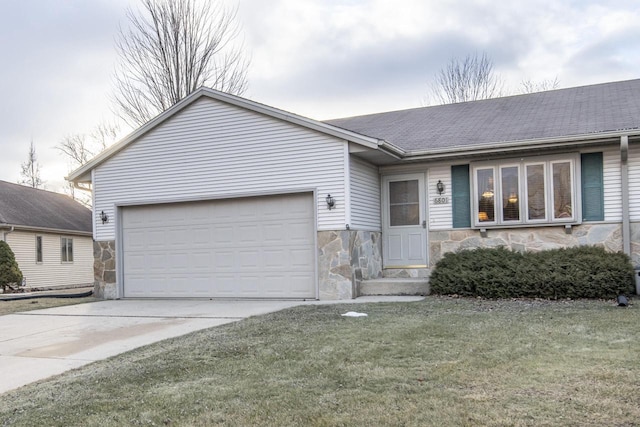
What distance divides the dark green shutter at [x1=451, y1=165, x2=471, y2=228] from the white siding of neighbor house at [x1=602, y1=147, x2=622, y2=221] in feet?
8.11

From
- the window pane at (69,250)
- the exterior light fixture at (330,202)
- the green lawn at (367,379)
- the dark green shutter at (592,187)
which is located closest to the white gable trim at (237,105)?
the exterior light fixture at (330,202)

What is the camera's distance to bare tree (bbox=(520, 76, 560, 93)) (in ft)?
86.1

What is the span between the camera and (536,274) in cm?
898

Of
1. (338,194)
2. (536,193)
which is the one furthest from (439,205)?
(338,194)

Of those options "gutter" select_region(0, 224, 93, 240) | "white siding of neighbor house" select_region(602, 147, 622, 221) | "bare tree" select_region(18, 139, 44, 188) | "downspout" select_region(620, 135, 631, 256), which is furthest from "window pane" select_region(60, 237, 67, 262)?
"downspout" select_region(620, 135, 631, 256)

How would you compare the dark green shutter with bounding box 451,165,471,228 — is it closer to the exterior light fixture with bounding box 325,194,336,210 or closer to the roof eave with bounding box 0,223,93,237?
the exterior light fixture with bounding box 325,194,336,210

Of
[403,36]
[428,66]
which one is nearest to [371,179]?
[403,36]

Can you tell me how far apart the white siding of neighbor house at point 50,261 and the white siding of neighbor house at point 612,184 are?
19.1 meters

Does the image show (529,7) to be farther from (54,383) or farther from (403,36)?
(54,383)

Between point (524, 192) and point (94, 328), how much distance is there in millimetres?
8020

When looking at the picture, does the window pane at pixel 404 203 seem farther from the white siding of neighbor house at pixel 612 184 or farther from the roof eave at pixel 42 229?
the roof eave at pixel 42 229

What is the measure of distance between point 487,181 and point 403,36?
6.99 metres

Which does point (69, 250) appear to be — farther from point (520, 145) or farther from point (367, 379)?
point (367, 379)

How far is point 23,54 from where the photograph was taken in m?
14.5
